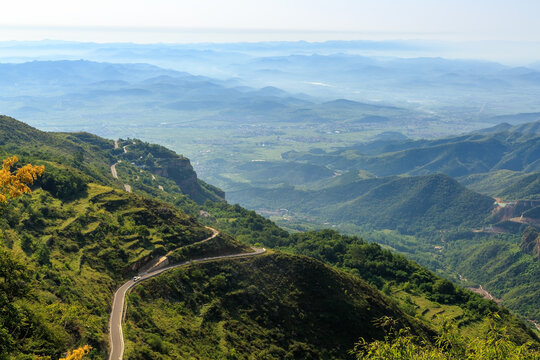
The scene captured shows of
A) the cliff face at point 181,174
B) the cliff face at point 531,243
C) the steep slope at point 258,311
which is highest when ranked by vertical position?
the steep slope at point 258,311

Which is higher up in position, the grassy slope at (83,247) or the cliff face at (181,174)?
the grassy slope at (83,247)

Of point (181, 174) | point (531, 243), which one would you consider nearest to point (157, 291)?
point (181, 174)

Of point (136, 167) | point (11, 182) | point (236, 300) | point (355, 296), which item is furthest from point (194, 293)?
point (136, 167)

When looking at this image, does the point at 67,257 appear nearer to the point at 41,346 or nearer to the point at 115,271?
the point at 115,271

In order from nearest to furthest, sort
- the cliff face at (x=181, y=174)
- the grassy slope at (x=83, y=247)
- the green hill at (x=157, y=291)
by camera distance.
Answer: the green hill at (x=157, y=291)
the grassy slope at (x=83, y=247)
the cliff face at (x=181, y=174)

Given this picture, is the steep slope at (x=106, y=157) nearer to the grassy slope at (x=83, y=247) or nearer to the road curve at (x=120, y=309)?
the grassy slope at (x=83, y=247)

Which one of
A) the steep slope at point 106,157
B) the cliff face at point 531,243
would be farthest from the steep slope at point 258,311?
the cliff face at point 531,243

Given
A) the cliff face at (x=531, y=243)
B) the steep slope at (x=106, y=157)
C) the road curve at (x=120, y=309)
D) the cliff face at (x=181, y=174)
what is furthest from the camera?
the cliff face at (x=531, y=243)

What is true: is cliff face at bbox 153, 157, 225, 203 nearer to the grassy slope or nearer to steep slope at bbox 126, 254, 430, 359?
the grassy slope

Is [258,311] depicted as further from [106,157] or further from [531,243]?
[531,243]
